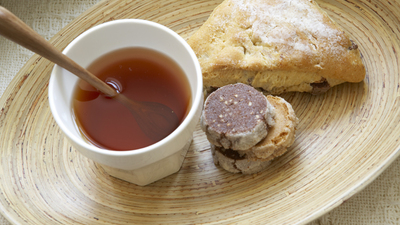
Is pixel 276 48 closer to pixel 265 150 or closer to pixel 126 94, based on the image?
pixel 265 150

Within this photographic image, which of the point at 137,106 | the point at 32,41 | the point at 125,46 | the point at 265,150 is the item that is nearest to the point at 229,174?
the point at 265,150

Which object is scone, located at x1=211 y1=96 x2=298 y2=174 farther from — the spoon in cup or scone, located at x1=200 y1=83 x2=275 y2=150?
the spoon in cup

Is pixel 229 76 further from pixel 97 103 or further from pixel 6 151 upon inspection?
pixel 6 151

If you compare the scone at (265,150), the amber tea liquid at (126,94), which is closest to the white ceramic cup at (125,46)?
the amber tea liquid at (126,94)

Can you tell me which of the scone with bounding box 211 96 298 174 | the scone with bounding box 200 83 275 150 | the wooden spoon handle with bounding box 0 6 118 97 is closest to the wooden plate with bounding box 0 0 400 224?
the scone with bounding box 211 96 298 174

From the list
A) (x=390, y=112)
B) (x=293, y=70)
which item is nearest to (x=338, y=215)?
(x=390, y=112)
